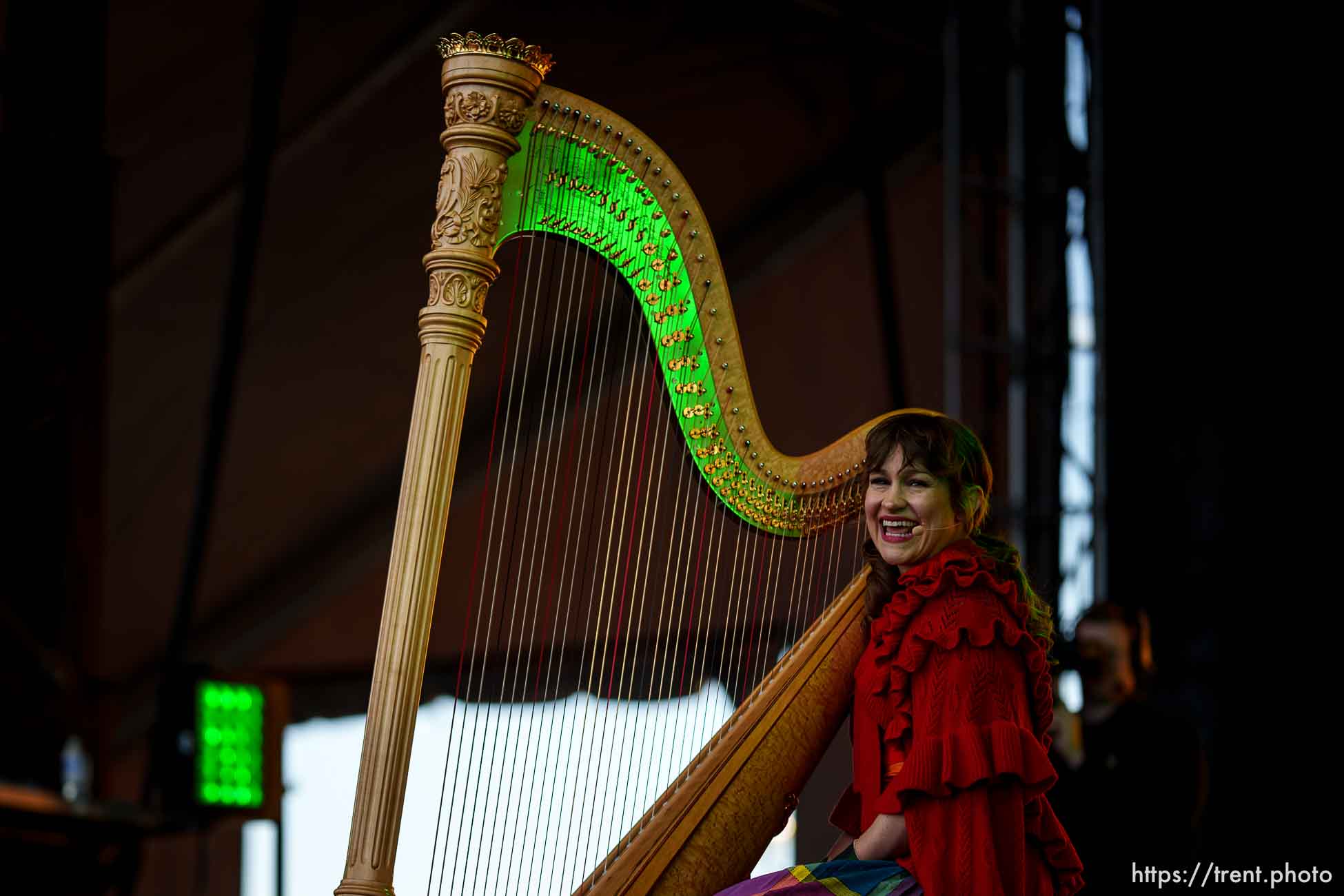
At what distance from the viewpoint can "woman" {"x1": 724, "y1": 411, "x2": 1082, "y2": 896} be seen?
2.03 meters

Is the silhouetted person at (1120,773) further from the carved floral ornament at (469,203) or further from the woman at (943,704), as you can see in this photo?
the carved floral ornament at (469,203)

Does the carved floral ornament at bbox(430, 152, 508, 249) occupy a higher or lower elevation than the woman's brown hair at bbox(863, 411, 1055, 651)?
higher

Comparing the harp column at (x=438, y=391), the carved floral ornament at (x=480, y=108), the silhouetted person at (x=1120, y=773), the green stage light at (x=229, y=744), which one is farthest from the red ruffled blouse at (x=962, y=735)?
the green stage light at (x=229, y=744)

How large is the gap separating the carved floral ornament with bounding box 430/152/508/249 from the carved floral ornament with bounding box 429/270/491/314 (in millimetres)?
37

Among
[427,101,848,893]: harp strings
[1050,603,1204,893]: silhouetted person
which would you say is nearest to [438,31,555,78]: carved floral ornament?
[427,101,848,893]: harp strings

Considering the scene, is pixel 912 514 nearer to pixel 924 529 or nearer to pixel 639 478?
pixel 924 529

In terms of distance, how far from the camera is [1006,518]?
6.39 metres

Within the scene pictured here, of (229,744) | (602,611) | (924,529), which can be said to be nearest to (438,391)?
(602,611)

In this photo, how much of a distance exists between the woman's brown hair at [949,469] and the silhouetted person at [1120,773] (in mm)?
1716

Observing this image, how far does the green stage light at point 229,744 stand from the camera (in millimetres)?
4828

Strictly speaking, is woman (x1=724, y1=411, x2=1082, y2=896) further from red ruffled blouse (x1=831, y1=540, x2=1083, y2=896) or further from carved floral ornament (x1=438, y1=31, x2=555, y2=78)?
carved floral ornament (x1=438, y1=31, x2=555, y2=78)

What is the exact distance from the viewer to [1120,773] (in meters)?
3.93

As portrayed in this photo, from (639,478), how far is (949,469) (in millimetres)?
405

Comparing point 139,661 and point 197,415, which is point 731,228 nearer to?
point 197,415
